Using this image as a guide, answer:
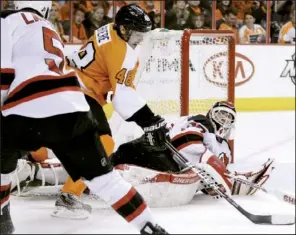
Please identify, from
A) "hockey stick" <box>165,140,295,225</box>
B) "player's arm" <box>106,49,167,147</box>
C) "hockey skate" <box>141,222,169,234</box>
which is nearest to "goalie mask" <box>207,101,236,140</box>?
"hockey stick" <box>165,140,295,225</box>

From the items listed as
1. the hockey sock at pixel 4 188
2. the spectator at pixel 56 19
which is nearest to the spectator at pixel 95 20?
the spectator at pixel 56 19

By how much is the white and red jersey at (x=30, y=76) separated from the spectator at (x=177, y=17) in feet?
10.7

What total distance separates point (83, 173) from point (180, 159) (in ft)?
2.13

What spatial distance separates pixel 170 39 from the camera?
3.62m

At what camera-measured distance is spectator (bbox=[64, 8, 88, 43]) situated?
501 cm

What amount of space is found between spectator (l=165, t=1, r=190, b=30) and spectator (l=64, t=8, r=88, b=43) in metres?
0.62

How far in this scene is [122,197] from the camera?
6.29 ft

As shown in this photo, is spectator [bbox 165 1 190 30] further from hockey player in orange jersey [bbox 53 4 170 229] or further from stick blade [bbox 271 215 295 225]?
stick blade [bbox 271 215 295 225]

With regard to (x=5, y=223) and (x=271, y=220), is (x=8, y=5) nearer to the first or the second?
(x=5, y=223)

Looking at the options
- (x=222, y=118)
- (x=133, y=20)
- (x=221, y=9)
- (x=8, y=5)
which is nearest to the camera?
(x=133, y=20)

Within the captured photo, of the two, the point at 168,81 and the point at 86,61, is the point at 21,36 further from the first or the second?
the point at 168,81

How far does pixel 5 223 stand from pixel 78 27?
311 cm

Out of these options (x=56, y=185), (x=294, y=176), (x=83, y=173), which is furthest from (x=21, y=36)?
(x=294, y=176)

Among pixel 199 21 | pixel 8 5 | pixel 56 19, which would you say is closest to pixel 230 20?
pixel 199 21
